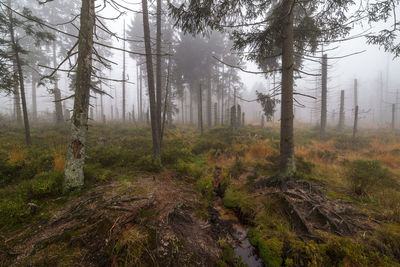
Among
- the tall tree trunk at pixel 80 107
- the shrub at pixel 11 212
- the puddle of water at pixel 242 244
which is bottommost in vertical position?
the puddle of water at pixel 242 244

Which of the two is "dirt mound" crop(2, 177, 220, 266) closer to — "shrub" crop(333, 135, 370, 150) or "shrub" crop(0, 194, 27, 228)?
"shrub" crop(0, 194, 27, 228)

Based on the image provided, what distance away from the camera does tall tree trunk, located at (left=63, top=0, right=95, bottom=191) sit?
3975mm

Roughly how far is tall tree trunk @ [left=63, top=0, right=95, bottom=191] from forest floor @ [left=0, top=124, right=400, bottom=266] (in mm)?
426

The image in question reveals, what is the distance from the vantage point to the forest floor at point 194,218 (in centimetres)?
230

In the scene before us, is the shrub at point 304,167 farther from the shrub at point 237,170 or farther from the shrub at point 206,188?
the shrub at point 206,188

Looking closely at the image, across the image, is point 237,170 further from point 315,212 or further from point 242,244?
point 242,244

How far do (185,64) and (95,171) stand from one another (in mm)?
16327

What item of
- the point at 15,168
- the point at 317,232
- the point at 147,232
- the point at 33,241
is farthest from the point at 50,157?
the point at 317,232

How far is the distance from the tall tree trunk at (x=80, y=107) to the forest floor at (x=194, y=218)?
43 centimetres

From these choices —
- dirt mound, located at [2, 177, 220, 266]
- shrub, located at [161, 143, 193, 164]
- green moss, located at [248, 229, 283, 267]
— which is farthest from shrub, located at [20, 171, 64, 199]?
green moss, located at [248, 229, 283, 267]

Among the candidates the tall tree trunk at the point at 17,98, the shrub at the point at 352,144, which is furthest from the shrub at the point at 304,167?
the tall tree trunk at the point at 17,98

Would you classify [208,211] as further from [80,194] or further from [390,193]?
[390,193]

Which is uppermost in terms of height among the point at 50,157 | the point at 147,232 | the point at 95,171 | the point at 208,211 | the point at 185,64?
the point at 185,64

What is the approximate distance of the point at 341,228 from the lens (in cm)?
290
